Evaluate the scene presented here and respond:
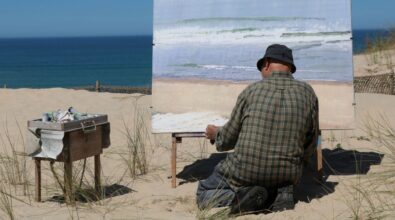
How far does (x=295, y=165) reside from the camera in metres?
4.67

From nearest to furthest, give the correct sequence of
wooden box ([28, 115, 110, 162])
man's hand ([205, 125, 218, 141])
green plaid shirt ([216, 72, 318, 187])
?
1. green plaid shirt ([216, 72, 318, 187])
2. wooden box ([28, 115, 110, 162])
3. man's hand ([205, 125, 218, 141])

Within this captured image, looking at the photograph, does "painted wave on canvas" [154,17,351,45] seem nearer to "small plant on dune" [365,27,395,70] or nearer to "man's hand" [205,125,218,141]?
"man's hand" [205,125,218,141]

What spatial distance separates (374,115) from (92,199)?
5.11 metres

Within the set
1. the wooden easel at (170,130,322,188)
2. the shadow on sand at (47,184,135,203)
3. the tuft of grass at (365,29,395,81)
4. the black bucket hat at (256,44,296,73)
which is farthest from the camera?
the tuft of grass at (365,29,395,81)

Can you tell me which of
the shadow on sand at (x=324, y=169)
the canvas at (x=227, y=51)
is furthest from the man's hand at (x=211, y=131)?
the shadow on sand at (x=324, y=169)

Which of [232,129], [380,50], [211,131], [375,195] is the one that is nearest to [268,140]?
[232,129]

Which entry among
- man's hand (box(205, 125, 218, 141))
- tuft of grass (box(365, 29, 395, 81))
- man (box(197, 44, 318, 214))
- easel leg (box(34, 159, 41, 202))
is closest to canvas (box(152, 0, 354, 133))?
man's hand (box(205, 125, 218, 141))

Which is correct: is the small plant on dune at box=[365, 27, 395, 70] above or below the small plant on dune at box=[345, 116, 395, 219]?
above

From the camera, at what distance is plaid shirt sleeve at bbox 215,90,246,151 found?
4.69 meters

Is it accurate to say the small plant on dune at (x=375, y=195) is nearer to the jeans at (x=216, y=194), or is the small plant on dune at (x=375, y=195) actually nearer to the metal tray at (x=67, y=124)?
the jeans at (x=216, y=194)

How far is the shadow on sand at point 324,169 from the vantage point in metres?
5.45

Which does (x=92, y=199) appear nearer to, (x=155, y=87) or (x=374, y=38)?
(x=155, y=87)

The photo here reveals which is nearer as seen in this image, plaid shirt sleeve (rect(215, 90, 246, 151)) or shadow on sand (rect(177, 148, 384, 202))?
plaid shirt sleeve (rect(215, 90, 246, 151))

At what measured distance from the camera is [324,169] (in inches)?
247
